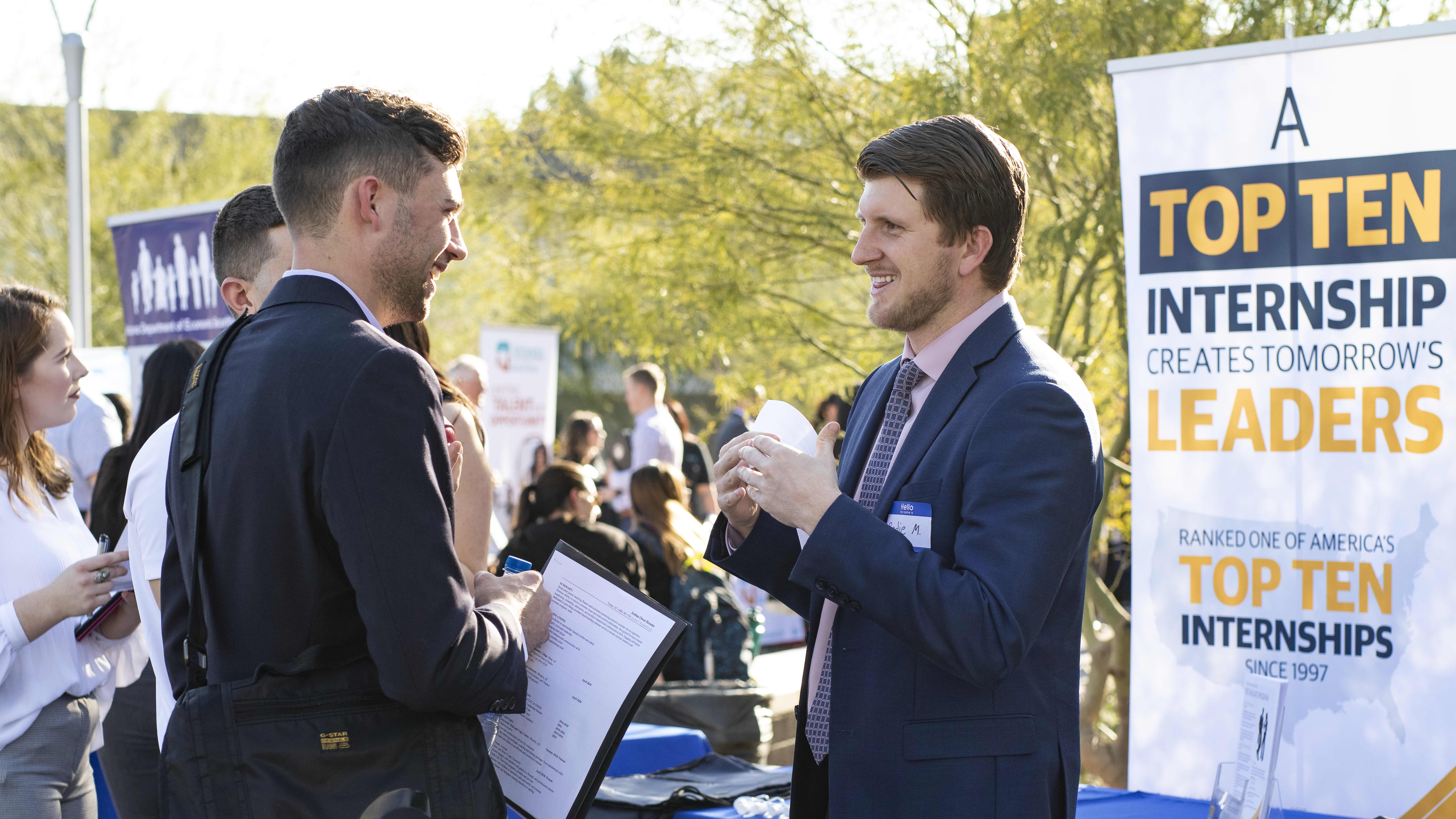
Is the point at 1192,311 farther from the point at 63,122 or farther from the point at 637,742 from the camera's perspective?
the point at 63,122

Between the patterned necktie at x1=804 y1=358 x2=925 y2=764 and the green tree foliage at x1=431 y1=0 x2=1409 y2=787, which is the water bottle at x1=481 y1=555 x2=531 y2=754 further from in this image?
the green tree foliage at x1=431 y1=0 x2=1409 y2=787

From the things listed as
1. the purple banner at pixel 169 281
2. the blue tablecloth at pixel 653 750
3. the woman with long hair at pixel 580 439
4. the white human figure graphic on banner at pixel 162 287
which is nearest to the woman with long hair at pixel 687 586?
the blue tablecloth at pixel 653 750

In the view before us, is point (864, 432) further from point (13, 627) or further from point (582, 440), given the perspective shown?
point (582, 440)

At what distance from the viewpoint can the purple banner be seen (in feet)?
19.1

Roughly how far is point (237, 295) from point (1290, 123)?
2.77 m

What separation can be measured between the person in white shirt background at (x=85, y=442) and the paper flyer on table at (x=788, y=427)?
4799mm

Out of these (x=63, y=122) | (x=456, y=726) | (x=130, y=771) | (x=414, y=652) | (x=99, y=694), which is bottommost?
(x=130, y=771)

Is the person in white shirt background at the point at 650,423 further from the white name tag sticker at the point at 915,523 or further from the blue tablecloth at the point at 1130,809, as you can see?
the white name tag sticker at the point at 915,523

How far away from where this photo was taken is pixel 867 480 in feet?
6.42

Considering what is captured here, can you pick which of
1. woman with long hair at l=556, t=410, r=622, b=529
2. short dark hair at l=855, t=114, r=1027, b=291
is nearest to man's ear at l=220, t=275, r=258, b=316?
short dark hair at l=855, t=114, r=1027, b=291

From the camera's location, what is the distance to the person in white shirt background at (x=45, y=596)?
2.38 metres

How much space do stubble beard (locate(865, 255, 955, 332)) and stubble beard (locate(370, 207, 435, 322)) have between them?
728mm

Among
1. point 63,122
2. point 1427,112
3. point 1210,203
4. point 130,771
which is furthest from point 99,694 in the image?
point 63,122

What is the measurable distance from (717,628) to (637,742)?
1.71 metres
